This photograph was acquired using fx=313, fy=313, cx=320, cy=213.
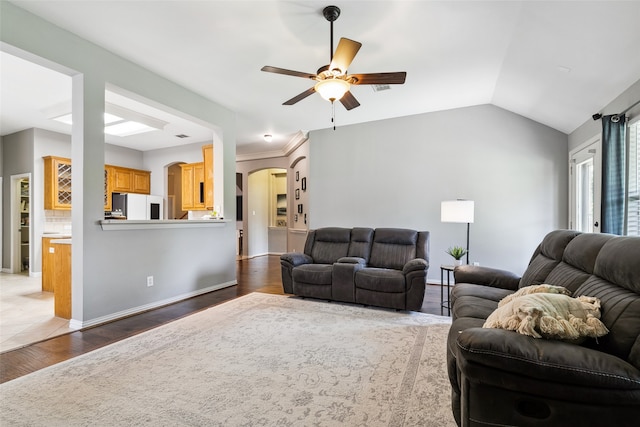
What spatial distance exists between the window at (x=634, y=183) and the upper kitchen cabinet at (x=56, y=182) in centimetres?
832

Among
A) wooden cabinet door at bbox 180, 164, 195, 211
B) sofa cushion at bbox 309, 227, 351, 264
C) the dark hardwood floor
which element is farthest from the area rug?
wooden cabinet door at bbox 180, 164, 195, 211

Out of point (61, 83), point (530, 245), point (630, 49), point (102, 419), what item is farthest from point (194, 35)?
point (530, 245)

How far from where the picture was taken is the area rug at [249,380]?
5.56 ft

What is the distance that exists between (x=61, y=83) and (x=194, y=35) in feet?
7.35

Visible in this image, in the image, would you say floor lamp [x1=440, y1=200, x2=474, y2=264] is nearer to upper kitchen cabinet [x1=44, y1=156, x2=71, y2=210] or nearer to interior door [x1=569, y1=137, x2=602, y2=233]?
interior door [x1=569, y1=137, x2=602, y2=233]

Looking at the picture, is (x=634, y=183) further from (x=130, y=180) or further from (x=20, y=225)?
(x=20, y=225)

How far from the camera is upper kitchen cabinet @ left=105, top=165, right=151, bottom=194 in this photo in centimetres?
672

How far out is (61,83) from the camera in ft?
12.7

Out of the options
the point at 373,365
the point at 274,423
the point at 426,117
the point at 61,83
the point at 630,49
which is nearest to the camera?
the point at 274,423

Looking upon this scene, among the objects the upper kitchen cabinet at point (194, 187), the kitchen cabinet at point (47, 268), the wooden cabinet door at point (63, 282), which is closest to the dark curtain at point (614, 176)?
the wooden cabinet door at point (63, 282)

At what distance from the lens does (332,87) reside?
8.45ft

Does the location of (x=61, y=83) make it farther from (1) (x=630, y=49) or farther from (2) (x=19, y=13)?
(1) (x=630, y=49)

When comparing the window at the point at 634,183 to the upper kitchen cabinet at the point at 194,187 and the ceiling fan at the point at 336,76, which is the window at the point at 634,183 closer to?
the ceiling fan at the point at 336,76

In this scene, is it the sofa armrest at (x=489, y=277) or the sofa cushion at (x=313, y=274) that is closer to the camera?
the sofa armrest at (x=489, y=277)
